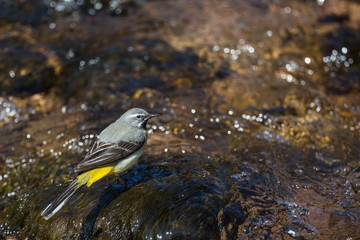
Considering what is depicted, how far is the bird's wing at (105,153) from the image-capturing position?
5.29 metres

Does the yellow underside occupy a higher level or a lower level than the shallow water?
higher

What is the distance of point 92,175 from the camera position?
5480 mm

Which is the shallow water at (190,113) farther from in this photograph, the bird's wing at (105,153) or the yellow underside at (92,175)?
the bird's wing at (105,153)

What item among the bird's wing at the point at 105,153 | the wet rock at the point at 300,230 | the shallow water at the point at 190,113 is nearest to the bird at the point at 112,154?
the bird's wing at the point at 105,153

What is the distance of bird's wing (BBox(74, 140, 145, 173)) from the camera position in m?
5.29

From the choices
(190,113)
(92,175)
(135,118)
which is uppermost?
(135,118)

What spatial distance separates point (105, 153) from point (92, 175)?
362 mm

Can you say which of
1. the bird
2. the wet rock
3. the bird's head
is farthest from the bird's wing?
the wet rock

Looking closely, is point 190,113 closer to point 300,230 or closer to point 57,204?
point 300,230

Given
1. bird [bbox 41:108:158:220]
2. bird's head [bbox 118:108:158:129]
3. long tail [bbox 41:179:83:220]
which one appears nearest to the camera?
long tail [bbox 41:179:83:220]

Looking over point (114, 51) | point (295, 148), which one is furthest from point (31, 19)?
point (295, 148)

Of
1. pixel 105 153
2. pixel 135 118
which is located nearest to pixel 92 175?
pixel 105 153

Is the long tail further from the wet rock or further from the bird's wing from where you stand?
the wet rock

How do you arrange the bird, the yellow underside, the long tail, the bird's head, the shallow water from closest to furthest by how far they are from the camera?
the long tail
the bird
the yellow underside
the shallow water
the bird's head
